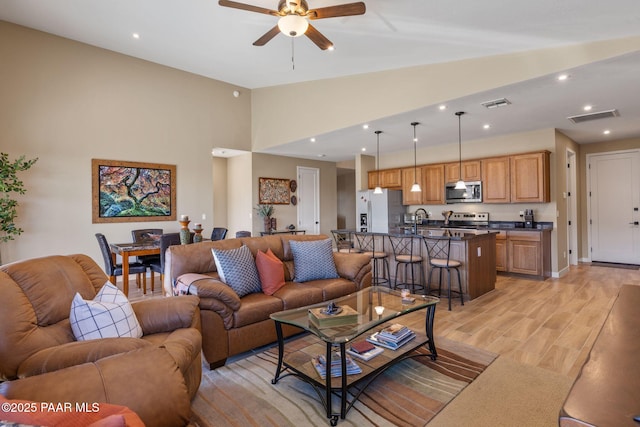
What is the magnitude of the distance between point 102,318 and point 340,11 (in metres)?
2.84

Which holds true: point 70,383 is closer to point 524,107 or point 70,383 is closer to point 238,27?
point 238,27

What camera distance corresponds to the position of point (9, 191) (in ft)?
14.4

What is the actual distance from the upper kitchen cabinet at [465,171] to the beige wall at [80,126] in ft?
16.8

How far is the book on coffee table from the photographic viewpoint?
220cm

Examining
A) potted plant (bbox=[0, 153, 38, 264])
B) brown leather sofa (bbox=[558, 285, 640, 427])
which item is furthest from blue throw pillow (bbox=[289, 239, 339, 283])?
potted plant (bbox=[0, 153, 38, 264])

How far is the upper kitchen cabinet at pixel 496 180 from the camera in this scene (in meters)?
5.93

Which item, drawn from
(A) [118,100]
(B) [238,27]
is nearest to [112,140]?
(A) [118,100]

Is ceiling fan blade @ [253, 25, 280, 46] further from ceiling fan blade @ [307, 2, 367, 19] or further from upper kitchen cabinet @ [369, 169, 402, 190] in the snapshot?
→ upper kitchen cabinet @ [369, 169, 402, 190]

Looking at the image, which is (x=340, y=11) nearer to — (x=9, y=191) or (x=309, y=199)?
(x=9, y=191)

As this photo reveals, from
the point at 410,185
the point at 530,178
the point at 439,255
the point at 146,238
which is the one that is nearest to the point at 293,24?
the point at 439,255

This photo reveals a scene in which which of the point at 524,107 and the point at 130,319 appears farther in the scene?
the point at 524,107

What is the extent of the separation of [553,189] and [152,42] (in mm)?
7035

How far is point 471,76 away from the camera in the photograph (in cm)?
371

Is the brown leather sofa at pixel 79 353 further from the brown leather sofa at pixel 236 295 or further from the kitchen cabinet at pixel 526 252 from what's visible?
the kitchen cabinet at pixel 526 252
